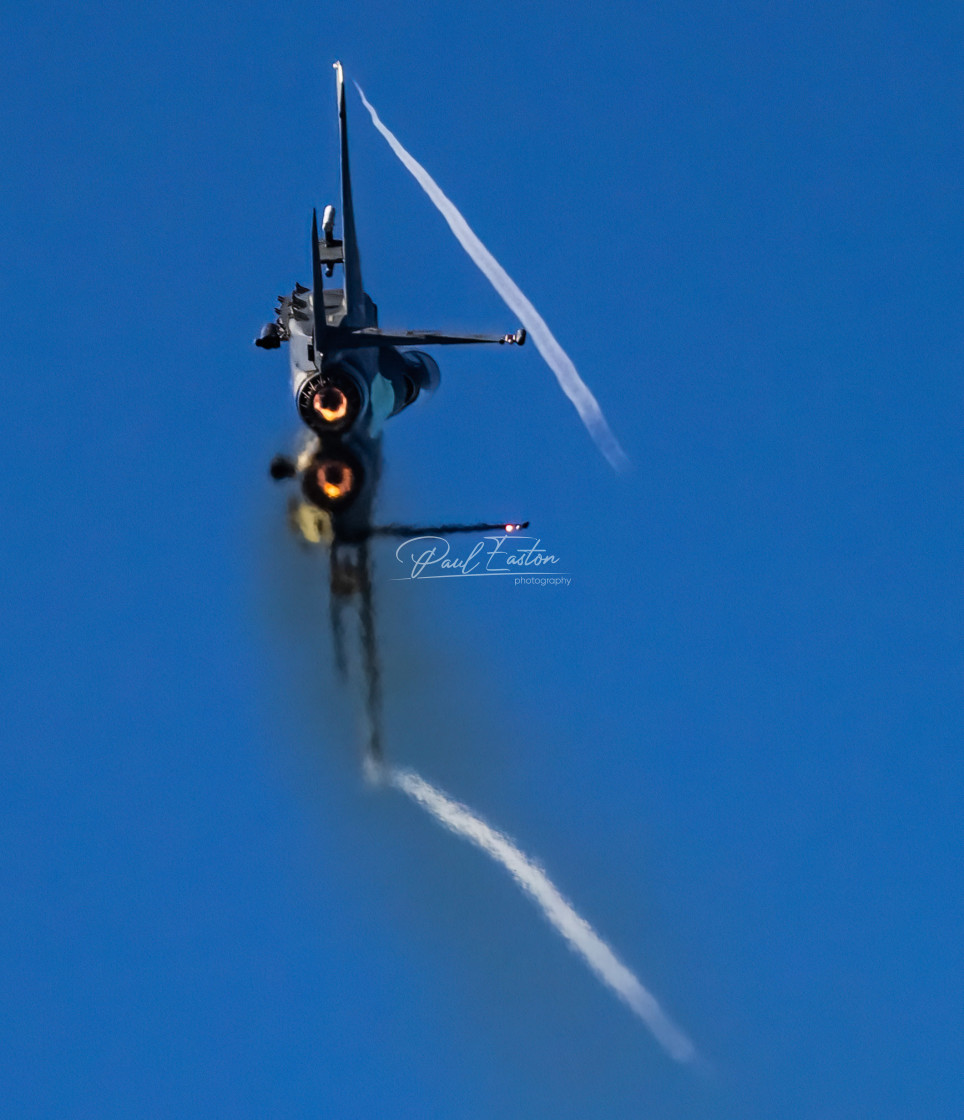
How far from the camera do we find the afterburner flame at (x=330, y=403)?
127 ft

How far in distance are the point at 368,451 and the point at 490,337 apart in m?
7.05

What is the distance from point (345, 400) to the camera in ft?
127

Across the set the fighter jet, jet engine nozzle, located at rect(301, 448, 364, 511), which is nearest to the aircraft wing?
the fighter jet

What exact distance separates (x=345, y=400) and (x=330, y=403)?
1.26ft

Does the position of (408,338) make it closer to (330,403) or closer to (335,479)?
(330,403)

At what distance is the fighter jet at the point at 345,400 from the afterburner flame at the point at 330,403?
0.03 metres

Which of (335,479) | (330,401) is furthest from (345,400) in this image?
(335,479)

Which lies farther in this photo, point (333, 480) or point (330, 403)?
point (333, 480)

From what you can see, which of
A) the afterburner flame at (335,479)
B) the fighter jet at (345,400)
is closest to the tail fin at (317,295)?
the fighter jet at (345,400)

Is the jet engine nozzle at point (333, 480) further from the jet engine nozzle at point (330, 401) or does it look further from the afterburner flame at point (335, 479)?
the jet engine nozzle at point (330, 401)

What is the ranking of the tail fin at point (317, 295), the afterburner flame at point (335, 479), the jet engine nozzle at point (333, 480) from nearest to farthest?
1. the tail fin at point (317, 295)
2. the jet engine nozzle at point (333, 480)
3. the afterburner flame at point (335, 479)

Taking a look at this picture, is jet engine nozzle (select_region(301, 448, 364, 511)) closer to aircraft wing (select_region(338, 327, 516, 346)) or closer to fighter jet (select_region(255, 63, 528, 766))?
fighter jet (select_region(255, 63, 528, 766))

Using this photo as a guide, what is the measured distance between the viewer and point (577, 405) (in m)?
46.9

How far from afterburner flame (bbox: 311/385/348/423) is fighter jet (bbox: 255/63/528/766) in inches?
1.0
